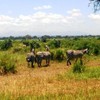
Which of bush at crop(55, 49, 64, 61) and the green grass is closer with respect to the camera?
the green grass

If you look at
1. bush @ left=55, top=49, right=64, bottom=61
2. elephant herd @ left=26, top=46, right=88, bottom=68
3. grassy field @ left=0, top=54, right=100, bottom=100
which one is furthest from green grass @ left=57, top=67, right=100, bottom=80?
bush @ left=55, top=49, right=64, bottom=61

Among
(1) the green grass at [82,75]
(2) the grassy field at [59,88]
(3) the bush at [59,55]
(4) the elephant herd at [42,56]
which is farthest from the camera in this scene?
(3) the bush at [59,55]

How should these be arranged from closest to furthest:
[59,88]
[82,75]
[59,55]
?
[59,88]
[82,75]
[59,55]

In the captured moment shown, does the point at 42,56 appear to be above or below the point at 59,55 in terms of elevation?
above

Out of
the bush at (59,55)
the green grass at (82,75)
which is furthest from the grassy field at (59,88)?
the bush at (59,55)

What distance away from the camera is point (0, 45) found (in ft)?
186

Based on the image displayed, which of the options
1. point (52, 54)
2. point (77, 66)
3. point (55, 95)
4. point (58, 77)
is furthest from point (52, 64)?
point (55, 95)

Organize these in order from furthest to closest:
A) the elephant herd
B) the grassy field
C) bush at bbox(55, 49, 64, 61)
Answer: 1. bush at bbox(55, 49, 64, 61)
2. the elephant herd
3. the grassy field

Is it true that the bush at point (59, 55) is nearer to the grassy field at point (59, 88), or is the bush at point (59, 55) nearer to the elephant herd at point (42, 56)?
the elephant herd at point (42, 56)

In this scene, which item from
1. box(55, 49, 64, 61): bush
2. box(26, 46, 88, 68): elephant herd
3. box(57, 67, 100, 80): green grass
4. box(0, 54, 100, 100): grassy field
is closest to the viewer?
box(0, 54, 100, 100): grassy field

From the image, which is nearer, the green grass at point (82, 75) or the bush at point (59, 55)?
the green grass at point (82, 75)

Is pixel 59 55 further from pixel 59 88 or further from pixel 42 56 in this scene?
pixel 59 88

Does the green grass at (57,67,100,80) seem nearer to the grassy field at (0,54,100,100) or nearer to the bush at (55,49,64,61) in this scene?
the grassy field at (0,54,100,100)

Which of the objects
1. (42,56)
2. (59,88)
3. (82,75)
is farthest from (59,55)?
(59,88)
